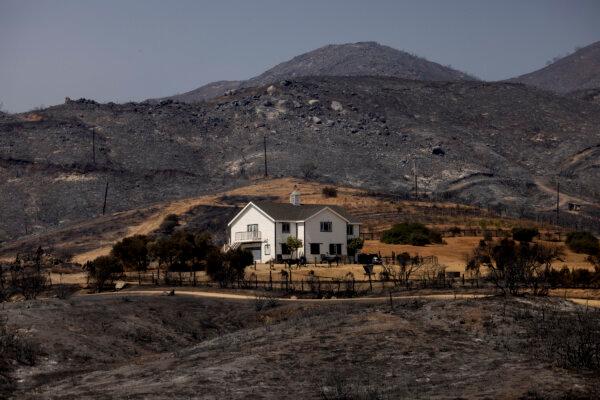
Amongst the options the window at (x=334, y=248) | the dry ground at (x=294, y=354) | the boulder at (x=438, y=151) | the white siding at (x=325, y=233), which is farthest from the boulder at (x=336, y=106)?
the dry ground at (x=294, y=354)

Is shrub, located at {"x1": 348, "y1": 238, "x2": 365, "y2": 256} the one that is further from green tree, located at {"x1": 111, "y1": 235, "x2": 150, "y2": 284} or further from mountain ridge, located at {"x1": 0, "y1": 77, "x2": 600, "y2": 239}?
mountain ridge, located at {"x1": 0, "y1": 77, "x2": 600, "y2": 239}

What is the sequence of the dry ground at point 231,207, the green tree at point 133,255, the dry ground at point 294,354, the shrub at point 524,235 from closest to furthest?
the dry ground at point 294,354 → the green tree at point 133,255 → the shrub at point 524,235 → the dry ground at point 231,207

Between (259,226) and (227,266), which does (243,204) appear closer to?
(259,226)

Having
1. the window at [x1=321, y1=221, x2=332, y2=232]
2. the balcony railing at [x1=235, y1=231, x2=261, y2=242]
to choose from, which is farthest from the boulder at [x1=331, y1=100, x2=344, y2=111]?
the window at [x1=321, y1=221, x2=332, y2=232]

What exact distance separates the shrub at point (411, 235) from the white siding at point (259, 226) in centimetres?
1493

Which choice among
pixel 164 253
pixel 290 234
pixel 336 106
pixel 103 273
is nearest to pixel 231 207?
pixel 290 234

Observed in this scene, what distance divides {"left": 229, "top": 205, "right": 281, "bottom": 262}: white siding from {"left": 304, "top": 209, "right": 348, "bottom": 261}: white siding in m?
3.07

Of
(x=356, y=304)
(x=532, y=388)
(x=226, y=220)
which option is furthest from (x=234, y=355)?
(x=226, y=220)

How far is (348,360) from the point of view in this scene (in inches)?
1109

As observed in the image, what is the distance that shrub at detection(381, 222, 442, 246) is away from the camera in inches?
3364

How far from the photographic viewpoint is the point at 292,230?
78125mm

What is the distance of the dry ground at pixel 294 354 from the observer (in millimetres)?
24500

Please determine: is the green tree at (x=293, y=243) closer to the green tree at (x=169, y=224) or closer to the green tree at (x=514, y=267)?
the green tree at (x=514, y=267)

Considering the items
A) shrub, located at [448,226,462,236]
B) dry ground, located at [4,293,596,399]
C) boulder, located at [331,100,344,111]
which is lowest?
dry ground, located at [4,293,596,399]
